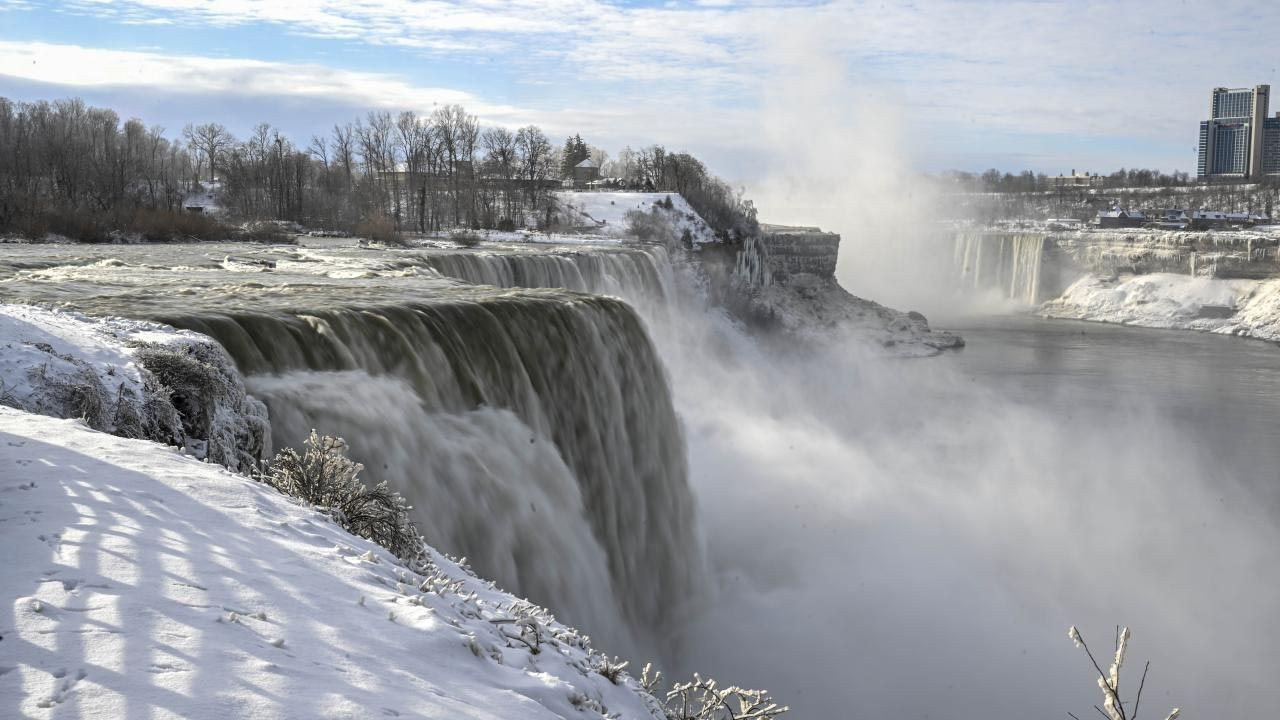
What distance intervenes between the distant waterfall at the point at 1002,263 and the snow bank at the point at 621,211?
37.7 meters

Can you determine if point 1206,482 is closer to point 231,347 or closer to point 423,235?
point 231,347

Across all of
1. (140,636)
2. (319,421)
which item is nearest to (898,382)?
(319,421)

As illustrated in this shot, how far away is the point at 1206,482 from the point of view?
2767cm

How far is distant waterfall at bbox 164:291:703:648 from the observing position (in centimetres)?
944

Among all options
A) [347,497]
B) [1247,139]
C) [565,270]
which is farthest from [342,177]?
[1247,139]

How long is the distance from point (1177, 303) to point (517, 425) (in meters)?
69.2

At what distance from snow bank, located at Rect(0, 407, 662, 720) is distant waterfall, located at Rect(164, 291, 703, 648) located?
3676mm

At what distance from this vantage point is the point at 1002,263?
84.1 meters

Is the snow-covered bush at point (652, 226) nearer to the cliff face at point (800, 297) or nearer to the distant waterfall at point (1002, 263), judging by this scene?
the cliff face at point (800, 297)

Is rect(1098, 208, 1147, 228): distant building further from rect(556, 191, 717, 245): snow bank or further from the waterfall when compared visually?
the waterfall

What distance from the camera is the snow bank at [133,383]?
257 inches

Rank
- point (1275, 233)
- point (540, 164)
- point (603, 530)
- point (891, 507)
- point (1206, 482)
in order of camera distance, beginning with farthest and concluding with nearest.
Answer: point (540, 164), point (1275, 233), point (1206, 482), point (891, 507), point (603, 530)

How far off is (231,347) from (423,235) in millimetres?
40194

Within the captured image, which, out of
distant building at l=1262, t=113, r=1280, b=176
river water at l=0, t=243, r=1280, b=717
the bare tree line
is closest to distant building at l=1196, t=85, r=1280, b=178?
distant building at l=1262, t=113, r=1280, b=176
